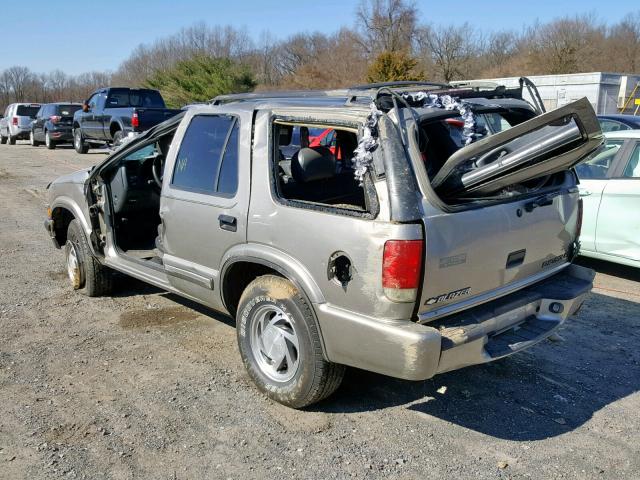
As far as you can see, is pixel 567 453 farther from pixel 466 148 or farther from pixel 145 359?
pixel 145 359

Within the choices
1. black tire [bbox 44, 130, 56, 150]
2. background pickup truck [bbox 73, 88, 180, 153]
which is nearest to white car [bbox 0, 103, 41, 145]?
black tire [bbox 44, 130, 56, 150]

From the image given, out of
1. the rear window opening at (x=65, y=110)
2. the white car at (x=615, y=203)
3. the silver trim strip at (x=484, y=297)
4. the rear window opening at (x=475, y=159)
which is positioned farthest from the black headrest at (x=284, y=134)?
the rear window opening at (x=65, y=110)

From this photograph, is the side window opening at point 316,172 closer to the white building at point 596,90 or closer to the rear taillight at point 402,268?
the rear taillight at point 402,268

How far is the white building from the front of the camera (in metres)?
27.4

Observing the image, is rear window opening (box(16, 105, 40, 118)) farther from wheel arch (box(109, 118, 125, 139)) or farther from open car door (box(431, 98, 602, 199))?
open car door (box(431, 98, 602, 199))

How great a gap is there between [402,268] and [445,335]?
0.45 meters

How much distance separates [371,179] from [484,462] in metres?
1.68

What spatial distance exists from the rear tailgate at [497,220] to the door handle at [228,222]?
4.44 feet

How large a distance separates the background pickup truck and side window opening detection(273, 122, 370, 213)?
1243 cm

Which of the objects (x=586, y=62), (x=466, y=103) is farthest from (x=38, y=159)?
(x=586, y=62)

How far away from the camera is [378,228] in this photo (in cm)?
314

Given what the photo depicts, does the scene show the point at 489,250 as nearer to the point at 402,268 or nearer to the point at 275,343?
the point at 402,268

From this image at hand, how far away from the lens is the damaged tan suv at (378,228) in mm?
3166

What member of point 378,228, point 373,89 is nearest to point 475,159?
point 373,89
